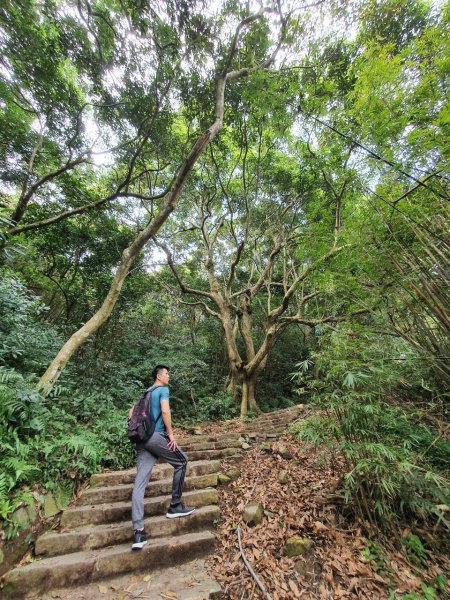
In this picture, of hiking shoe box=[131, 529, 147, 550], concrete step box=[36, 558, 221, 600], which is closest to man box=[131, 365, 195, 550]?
hiking shoe box=[131, 529, 147, 550]

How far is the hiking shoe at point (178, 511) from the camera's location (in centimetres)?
320

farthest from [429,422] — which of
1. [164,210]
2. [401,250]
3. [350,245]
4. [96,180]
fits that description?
[96,180]

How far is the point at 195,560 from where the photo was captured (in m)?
2.88

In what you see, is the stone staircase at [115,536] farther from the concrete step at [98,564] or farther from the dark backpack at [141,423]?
the dark backpack at [141,423]

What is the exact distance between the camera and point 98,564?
2.64 m

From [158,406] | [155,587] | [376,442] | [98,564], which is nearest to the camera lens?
[155,587]

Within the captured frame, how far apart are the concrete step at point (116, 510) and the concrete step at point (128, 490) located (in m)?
0.08

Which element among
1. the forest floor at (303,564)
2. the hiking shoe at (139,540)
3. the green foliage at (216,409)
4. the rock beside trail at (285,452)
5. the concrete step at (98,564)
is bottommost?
the forest floor at (303,564)

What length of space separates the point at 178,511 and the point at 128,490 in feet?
2.91

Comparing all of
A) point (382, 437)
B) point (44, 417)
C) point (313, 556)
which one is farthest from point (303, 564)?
point (44, 417)

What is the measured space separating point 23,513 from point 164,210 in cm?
494

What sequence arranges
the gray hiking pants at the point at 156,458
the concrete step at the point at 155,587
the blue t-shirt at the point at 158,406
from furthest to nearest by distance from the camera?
1. the blue t-shirt at the point at 158,406
2. the gray hiking pants at the point at 156,458
3. the concrete step at the point at 155,587

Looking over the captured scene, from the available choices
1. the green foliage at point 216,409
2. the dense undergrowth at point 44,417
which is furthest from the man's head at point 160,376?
the green foliage at point 216,409

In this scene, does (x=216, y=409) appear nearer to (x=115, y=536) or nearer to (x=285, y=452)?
(x=285, y=452)
